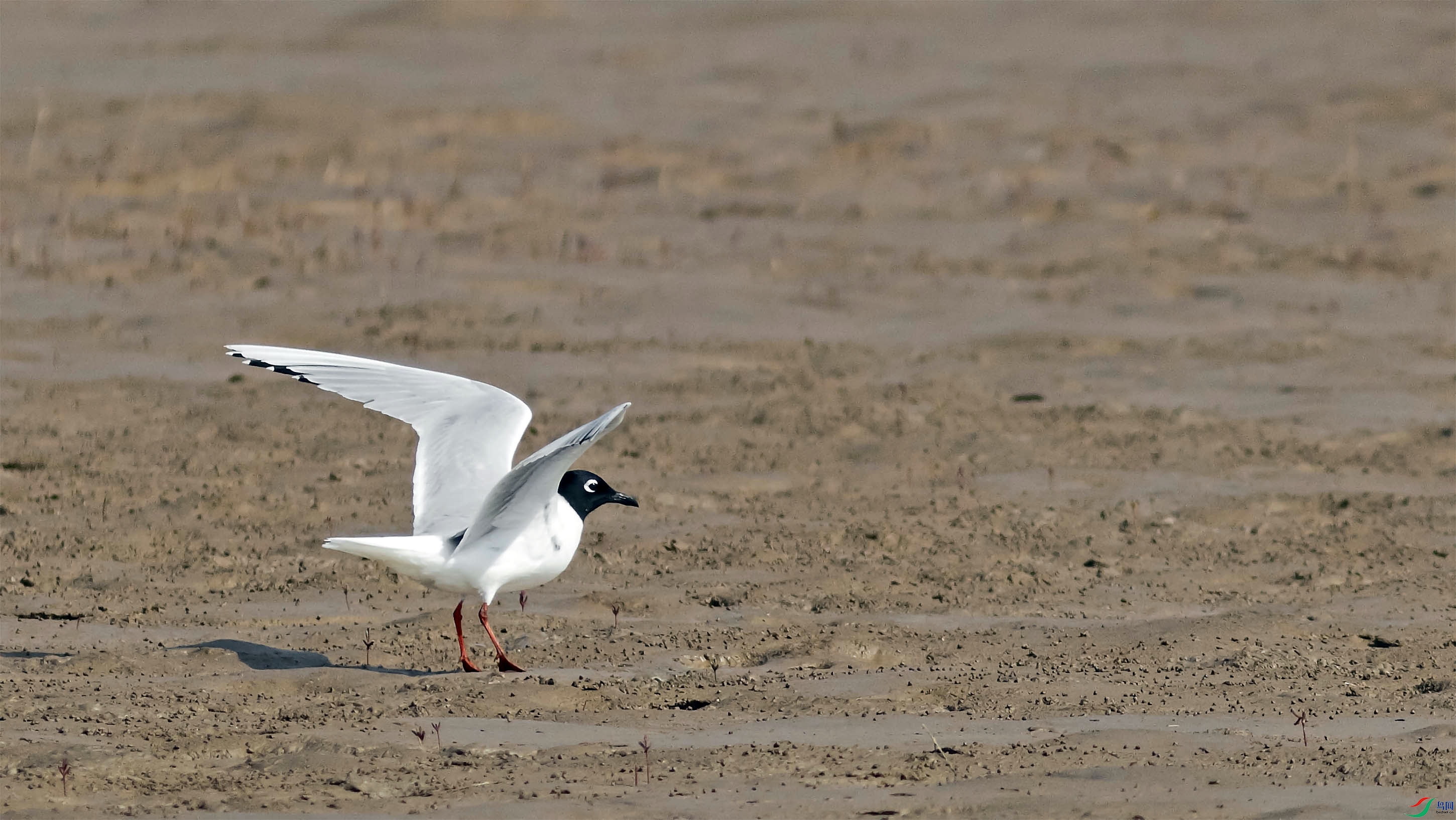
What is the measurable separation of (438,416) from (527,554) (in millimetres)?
794

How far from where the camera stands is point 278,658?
263 inches

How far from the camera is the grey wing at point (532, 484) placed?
5961 millimetres

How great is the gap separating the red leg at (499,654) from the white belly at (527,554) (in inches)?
3.6

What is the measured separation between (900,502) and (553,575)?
2.80 m

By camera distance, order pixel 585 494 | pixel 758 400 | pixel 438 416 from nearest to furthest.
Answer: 1. pixel 585 494
2. pixel 438 416
3. pixel 758 400

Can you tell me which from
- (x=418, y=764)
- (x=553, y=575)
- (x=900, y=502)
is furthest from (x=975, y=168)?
(x=418, y=764)

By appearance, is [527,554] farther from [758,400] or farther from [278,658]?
[758,400]

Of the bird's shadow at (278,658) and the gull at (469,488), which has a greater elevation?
the gull at (469,488)

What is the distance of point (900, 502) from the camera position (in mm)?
9297
